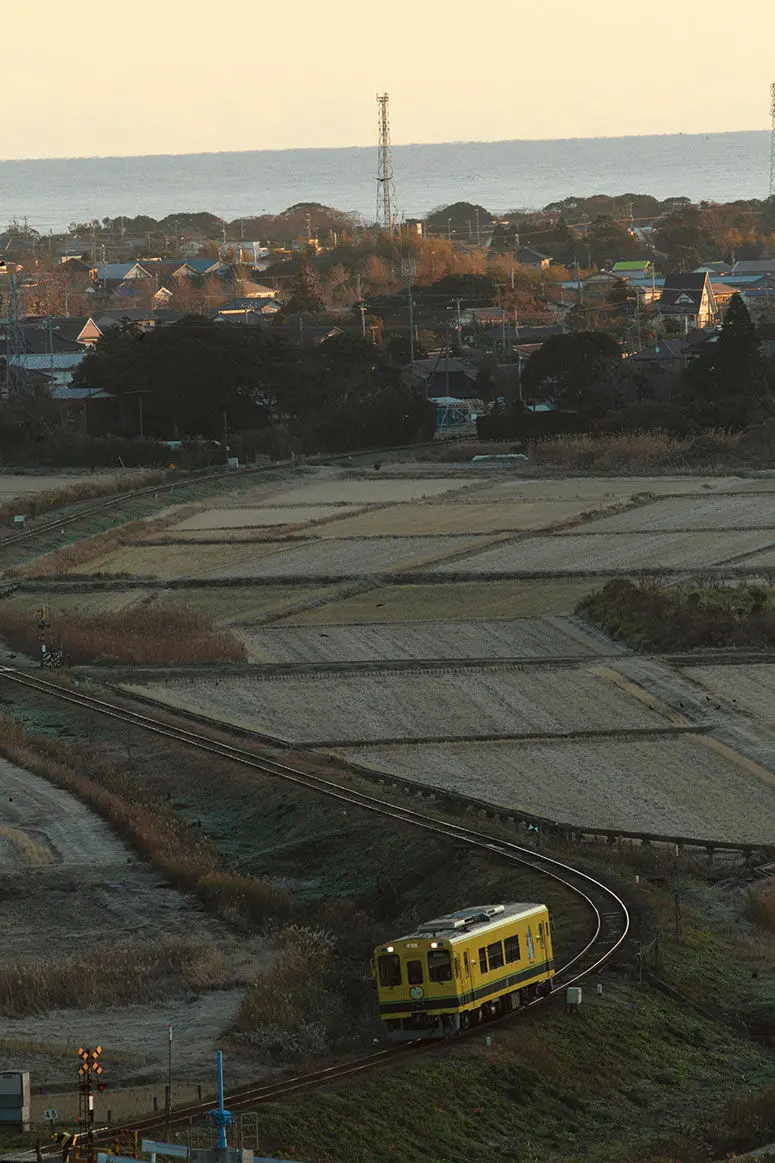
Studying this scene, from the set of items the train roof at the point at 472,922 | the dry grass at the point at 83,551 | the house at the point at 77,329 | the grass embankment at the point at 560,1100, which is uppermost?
the house at the point at 77,329

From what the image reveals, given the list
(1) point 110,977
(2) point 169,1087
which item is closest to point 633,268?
(1) point 110,977

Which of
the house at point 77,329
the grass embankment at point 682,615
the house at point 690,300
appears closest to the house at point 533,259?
the house at point 690,300

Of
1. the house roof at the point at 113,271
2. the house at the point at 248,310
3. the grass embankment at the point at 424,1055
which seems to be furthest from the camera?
the house roof at the point at 113,271

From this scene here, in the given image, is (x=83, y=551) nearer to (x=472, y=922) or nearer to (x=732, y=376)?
(x=732, y=376)

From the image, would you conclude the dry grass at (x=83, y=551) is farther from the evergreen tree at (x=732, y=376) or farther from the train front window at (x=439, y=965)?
the train front window at (x=439, y=965)

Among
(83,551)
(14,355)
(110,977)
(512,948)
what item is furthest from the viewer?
(14,355)

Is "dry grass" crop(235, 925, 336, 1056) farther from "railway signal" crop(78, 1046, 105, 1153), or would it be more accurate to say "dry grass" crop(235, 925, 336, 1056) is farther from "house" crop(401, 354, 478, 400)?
"house" crop(401, 354, 478, 400)
